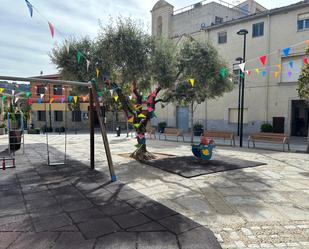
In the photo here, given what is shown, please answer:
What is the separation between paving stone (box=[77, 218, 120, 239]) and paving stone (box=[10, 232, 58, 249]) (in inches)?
15.6

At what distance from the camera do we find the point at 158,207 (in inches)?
169

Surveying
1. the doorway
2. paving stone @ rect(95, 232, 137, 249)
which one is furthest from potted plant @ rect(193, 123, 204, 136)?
paving stone @ rect(95, 232, 137, 249)

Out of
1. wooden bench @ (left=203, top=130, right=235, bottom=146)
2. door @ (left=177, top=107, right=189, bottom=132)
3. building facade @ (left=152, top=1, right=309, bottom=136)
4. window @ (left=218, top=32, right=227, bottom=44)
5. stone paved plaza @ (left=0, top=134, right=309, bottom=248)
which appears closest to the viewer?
stone paved plaza @ (left=0, top=134, right=309, bottom=248)

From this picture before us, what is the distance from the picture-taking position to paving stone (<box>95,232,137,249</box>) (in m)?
3.01

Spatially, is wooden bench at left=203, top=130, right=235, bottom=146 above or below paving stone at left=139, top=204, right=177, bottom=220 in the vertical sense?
above

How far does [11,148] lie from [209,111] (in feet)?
49.7

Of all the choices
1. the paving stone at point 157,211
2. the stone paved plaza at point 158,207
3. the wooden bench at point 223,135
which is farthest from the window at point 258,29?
the paving stone at point 157,211

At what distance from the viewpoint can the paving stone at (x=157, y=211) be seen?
3900 mm

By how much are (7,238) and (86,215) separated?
1124 millimetres

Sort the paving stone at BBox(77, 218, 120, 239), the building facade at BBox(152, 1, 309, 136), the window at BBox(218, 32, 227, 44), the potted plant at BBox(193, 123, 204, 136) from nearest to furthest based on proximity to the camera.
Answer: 1. the paving stone at BBox(77, 218, 120, 239)
2. the building facade at BBox(152, 1, 309, 136)
3. the potted plant at BBox(193, 123, 204, 136)
4. the window at BBox(218, 32, 227, 44)

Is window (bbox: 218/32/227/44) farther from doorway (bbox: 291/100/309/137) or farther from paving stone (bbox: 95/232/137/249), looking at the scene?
paving stone (bbox: 95/232/137/249)

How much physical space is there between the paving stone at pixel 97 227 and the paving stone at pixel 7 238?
841mm

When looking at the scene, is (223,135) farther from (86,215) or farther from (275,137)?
(86,215)

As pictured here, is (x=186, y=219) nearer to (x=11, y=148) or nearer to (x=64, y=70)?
(x=64, y=70)
